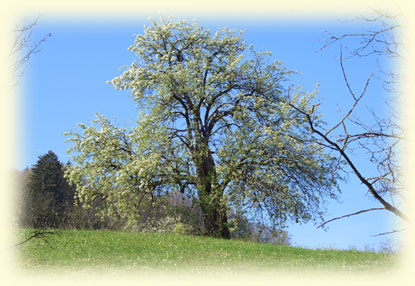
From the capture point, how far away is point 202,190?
2022cm

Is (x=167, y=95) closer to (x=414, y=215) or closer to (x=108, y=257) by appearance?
(x=108, y=257)

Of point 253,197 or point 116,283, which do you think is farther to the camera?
point 253,197

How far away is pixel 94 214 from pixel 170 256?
1831cm

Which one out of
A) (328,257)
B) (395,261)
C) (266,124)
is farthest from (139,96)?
(395,261)

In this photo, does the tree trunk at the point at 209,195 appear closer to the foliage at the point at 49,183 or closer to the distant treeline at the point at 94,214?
the distant treeline at the point at 94,214

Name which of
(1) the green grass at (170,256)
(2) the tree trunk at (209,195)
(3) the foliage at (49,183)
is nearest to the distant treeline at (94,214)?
(3) the foliage at (49,183)

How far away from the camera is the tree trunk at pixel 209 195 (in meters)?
19.8

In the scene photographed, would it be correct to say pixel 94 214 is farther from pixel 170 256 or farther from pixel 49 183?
pixel 170 256

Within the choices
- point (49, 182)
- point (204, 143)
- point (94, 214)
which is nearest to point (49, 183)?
point (49, 182)

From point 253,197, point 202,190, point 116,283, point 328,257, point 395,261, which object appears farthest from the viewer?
point 202,190

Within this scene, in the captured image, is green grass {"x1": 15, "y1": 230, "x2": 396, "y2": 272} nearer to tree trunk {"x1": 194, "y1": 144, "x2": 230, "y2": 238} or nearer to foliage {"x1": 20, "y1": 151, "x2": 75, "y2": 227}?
tree trunk {"x1": 194, "y1": 144, "x2": 230, "y2": 238}

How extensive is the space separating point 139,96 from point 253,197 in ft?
25.1

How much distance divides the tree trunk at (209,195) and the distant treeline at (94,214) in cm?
67

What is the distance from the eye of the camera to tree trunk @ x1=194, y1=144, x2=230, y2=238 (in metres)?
19.8
